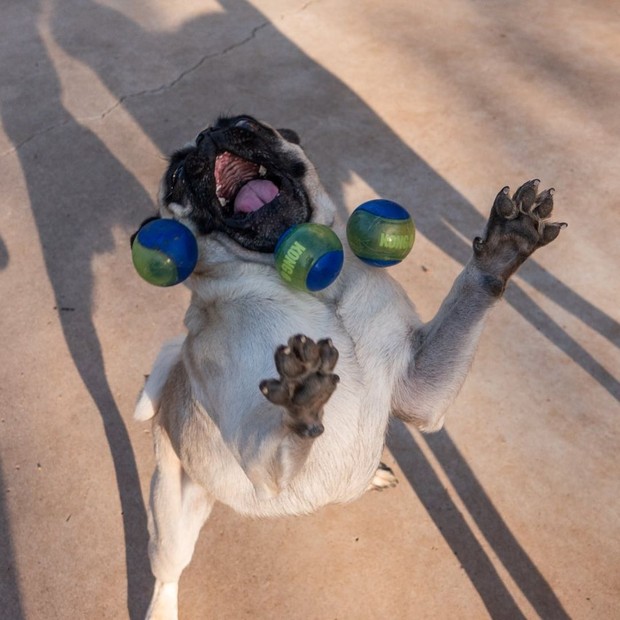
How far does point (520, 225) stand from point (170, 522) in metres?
2.15

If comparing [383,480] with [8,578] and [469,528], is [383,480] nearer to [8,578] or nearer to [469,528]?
[469,528]

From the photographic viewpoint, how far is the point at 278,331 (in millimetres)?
2920

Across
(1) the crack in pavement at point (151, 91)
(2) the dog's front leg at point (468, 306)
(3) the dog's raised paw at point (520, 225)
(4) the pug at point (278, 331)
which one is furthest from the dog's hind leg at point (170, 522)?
(1) the crack in pavement at point (151, 91)

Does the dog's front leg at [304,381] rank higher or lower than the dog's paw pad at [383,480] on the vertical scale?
higher

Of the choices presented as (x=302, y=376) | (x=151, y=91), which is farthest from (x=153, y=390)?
(x=151, y=91)

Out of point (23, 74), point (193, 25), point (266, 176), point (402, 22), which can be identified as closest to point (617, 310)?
point (266, 176)

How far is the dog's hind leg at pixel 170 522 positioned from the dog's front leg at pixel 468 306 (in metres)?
1.15

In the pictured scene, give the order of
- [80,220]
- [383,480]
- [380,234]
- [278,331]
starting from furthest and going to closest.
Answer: [80,220] < [383,480] < [380,234] < [278,331]

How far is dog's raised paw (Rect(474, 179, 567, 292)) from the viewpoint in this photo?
2777mm

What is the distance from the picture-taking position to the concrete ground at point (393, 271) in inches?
146

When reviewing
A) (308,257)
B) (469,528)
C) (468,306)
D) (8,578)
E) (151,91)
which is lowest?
(8,578)

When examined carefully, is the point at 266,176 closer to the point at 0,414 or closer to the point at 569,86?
the point at 0,414

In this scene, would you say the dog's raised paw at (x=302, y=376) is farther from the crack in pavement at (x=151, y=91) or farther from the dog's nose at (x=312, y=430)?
the crack in pavement at (x=151, y=91)

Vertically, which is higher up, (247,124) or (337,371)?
(247,124)
